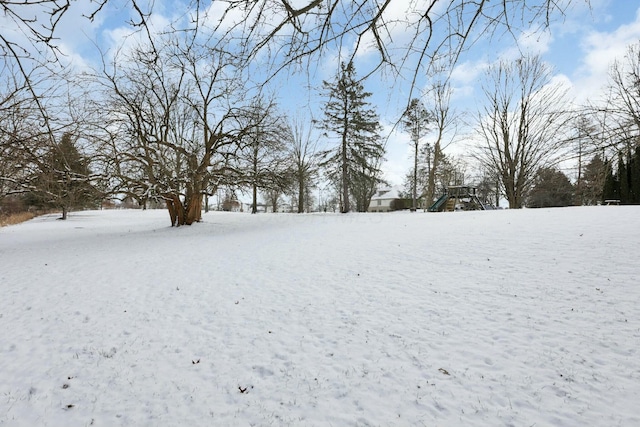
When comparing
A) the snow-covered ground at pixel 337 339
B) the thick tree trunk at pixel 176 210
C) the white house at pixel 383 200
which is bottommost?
the snow-covered ground at pixel 337 339

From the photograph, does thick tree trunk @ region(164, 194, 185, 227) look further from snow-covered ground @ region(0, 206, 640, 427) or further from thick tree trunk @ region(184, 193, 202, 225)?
snow-covered ground @ region(0, 206, 640, 427)

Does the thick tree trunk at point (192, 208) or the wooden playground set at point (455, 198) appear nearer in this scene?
the thick tree trunk at point (192, 208)

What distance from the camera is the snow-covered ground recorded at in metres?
2.41

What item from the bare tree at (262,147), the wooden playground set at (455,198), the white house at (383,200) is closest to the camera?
the bare tree at (262,147)

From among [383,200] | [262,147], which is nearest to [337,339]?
[262,147]

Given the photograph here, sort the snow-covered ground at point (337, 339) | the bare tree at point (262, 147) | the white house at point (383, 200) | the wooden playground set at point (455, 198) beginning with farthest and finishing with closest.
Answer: the white house at point (383, 200), the wooden playground set at point (455, 198), the bare tree at point (262, 147), the snow-covered ground at point (337, 339)

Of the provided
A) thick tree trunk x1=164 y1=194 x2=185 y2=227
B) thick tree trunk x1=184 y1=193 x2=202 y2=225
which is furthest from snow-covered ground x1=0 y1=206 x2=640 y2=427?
thick tree trunk x1=184 y1=193 x2=202 y2=225

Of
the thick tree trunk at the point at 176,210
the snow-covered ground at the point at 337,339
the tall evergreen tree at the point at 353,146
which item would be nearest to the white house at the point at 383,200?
the tall evergreen tree at the point at 353,146

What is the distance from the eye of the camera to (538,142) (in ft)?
48.5

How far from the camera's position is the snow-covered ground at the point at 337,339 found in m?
2.41

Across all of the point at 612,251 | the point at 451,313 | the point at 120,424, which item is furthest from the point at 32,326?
the point at 612,251

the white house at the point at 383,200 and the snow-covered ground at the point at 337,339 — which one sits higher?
the white house at the point at 383,200

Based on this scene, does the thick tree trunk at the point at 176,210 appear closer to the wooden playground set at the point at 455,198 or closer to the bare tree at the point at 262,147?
the bare tree at the point at 262,147

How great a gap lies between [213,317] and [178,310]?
0.67m
